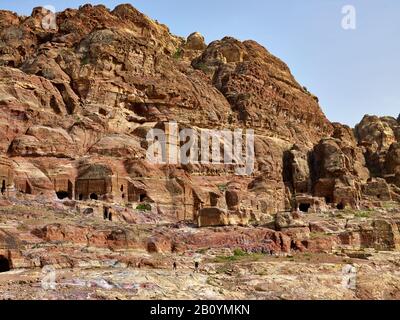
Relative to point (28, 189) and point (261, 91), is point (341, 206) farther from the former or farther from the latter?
point (28, 189)

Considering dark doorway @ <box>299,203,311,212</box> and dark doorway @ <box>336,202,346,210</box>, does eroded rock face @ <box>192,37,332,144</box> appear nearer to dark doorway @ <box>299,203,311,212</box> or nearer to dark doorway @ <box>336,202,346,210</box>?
dark doorway @ <box>336,202,346,210</box>

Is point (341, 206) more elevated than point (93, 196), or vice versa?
point (93, 196)

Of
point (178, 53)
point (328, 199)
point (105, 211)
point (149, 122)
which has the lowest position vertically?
point (105, 211)

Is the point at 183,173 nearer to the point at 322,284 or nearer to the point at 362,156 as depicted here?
the point at 322,284

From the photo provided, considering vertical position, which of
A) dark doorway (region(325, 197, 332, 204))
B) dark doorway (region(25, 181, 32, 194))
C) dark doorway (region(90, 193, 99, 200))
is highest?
dark doorway (region(25, 181, 32, 194))

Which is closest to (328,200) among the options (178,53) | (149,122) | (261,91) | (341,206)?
(341,206)

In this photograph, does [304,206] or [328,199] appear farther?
[328,199]

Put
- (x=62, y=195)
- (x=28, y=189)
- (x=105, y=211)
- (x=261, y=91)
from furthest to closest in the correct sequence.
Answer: (x=261, y=91) → (x=62, y=195) → (x=28, y=189) → (x=105, y=211)

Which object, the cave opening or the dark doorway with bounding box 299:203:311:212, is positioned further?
the cave opening

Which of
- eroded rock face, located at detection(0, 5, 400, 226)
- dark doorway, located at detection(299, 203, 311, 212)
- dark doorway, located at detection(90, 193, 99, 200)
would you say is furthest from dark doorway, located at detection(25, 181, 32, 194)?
dark doorway, located at detection(299, 203, 311, 212)

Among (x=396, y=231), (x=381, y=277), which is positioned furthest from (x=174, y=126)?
(x=381, y=277)

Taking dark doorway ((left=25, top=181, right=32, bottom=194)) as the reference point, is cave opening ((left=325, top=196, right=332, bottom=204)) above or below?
below

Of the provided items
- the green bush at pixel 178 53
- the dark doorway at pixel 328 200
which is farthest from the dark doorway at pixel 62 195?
the green bush at pixel 178 53

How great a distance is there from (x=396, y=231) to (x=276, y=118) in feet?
163
